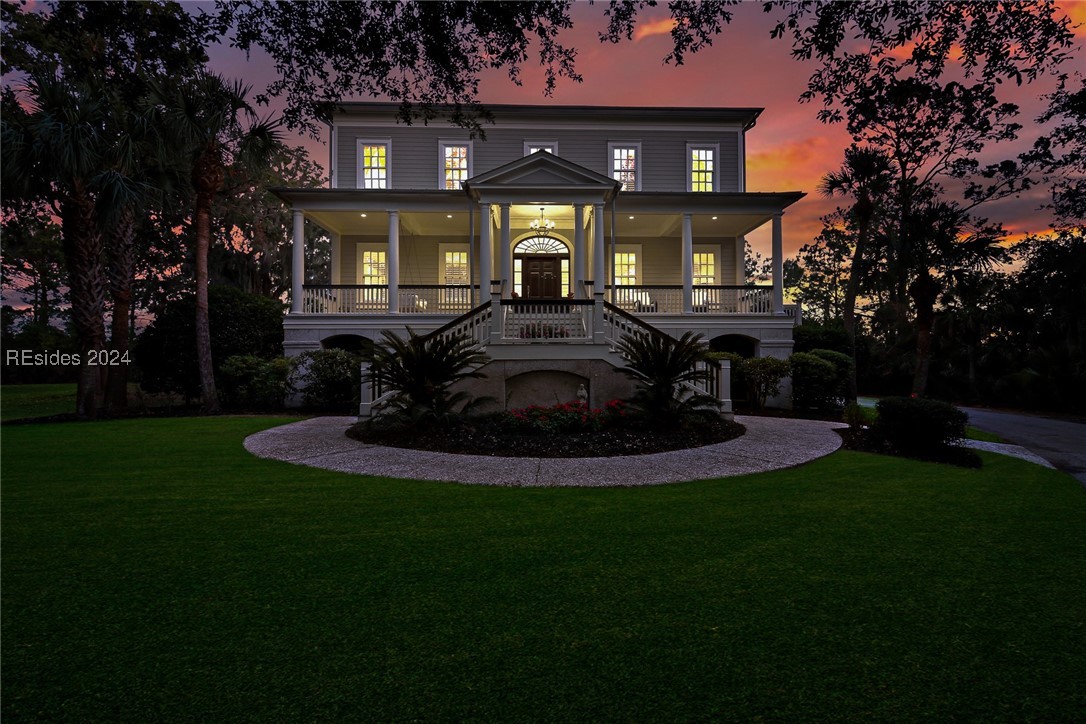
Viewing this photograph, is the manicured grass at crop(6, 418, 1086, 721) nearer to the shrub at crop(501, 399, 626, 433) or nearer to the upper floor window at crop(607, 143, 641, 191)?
the shrub at crop(501, 399, 626, 433)

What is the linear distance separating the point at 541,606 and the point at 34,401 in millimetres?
30059

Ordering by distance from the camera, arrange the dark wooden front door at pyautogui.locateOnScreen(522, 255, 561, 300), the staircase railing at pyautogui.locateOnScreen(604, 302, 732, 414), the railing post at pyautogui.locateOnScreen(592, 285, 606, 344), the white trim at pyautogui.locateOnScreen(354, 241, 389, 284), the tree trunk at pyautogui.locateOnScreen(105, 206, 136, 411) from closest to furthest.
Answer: the staircase railing at pyautogui.locateOnScreen(604, 302, 732, 414) < the railing post at pyautogui.locateOnScreen(592, 285, 606, 344) < the tree trunk at pyautogui.locateOnScreen(105, 206, 136, 411) < the dark wooden front door at pyautogui.locateOnScreen(522, 255, 561, 300) < the white trim at pyautogui.locateOnScreen(354, 241, 389, 284)

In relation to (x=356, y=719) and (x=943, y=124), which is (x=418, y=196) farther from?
(x=943, y=124)

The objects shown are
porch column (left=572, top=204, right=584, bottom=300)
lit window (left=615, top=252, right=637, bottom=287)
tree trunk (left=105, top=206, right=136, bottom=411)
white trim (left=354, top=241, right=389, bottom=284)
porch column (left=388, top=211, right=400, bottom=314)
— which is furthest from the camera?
lit window (left=615, top=252, right=637, bottom=287)

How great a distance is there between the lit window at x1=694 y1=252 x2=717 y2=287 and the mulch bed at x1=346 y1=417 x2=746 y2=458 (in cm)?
1143

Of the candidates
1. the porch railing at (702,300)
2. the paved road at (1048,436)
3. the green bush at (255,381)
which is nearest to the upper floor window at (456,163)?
the porch railing at (702,300)

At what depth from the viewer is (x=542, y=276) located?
18.3 meters

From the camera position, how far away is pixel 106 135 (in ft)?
41.2

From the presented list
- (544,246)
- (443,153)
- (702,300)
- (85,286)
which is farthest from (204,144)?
(702,300)

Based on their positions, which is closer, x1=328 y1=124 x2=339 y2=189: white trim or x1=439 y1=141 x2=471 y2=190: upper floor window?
x1=328 y1=124 x2=339 y2=189: white trim

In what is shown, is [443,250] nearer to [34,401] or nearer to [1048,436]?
[1048,436]

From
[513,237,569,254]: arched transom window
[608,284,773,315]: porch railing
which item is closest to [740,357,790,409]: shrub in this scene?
[608,284,773,315]: porch railing

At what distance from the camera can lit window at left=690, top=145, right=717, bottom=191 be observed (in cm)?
1967

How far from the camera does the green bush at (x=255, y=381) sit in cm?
1477
